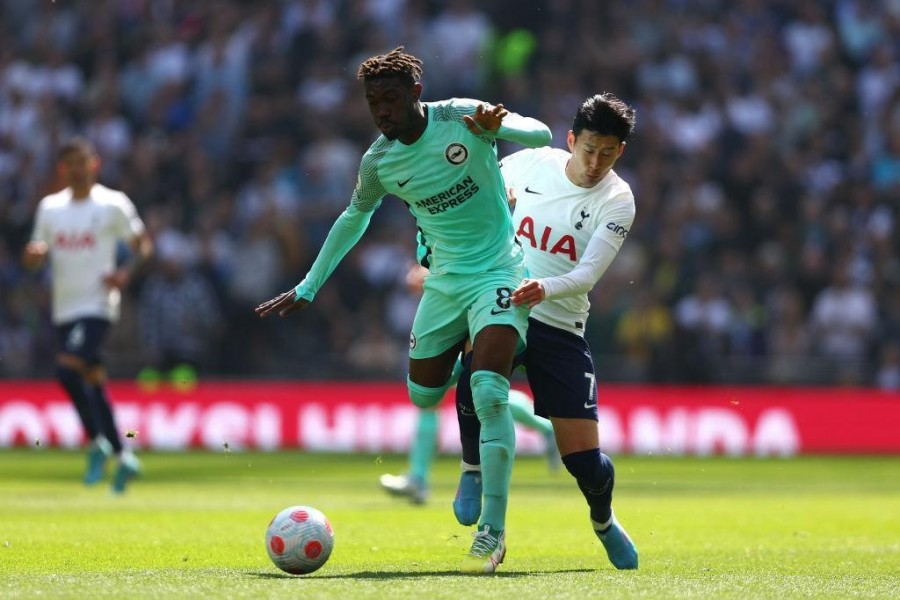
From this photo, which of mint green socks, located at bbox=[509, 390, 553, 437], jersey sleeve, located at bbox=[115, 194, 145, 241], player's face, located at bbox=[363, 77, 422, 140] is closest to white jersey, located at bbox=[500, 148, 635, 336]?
player's face, located at bbox=[363, 77, 422, 140]

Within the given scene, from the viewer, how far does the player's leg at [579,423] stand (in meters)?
7.71

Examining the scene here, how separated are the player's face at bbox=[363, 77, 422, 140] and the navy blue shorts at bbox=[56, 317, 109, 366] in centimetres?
627

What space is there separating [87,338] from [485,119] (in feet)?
21.8

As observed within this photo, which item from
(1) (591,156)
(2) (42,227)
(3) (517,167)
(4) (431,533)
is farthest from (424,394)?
(2) (42,227)

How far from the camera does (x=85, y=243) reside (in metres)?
13.3

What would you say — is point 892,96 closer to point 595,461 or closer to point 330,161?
point 330,161

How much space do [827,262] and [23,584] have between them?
51.9 ft

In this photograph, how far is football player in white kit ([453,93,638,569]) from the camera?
768 cm

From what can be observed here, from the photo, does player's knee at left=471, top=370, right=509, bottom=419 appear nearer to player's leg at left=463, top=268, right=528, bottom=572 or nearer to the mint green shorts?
player's leg at left=463, top=268, right=528, bottom=572

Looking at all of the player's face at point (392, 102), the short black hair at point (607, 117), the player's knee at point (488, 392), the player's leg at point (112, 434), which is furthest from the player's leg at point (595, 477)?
the player's leg at point (112, 434)

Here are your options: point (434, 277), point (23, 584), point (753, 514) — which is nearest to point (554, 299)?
point (434, 277)

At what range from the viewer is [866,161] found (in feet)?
71.7

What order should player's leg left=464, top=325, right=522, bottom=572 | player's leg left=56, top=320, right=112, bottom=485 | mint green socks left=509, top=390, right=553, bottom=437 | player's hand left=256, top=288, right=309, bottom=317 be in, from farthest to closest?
player's leg left=56, top=320, right=112, bottom=485, mint green socks left=509, top=390, right=553, bottom=437, player's hand left=256, top=288, right=309, bottom=317, player's leg left=464, top=325, right=522, bottom=572

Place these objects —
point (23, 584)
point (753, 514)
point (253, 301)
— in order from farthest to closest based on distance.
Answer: point (253, 301)
point (753, 514)
point (23, 584)
